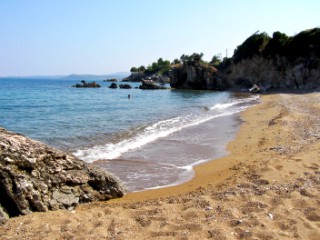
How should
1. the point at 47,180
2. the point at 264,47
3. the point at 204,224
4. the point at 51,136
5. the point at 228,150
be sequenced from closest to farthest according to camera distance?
the point at 204,224, the point at 47,180, the point at 228,150, the point at 51,136, the point at 264,47

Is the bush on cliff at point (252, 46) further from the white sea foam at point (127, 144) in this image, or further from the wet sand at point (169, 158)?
the wet sand at point (169, 158)

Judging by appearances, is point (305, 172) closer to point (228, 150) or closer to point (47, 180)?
point (228, 150)

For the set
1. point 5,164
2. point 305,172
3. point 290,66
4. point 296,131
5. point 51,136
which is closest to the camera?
point 5,164

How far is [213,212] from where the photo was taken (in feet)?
20.7

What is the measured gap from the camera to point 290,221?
5777 millimetres

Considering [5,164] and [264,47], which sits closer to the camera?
[5,164]

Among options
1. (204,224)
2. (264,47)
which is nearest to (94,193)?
(204,224)

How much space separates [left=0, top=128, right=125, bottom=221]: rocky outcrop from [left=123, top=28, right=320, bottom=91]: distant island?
51.9m

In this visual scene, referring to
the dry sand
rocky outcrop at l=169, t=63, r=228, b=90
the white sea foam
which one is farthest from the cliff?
the dry sand

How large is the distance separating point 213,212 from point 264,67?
63.5 meters

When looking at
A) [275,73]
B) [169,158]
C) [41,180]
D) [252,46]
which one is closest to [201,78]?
[252,46]

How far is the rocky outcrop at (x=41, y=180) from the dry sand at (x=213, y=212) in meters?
0.31

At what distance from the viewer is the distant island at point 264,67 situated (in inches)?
2208

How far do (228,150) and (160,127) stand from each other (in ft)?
25.4
